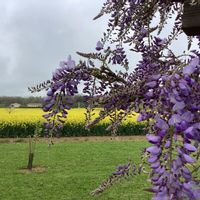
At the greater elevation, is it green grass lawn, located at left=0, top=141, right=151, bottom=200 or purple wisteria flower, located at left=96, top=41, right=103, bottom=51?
purple wisteria flower, located at left=96, top=41, right=103, bottom=51

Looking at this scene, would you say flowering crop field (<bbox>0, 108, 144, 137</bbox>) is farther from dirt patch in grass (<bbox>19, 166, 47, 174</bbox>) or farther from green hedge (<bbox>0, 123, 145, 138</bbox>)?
dirt patch in grass (<bbox>19, 166, 47, 174</bbox>)

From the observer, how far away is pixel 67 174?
1289 cm

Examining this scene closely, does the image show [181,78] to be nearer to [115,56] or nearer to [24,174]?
[115,56]

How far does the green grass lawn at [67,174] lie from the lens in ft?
33.6

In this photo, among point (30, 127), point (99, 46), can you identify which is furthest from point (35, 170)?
point (99, 46)

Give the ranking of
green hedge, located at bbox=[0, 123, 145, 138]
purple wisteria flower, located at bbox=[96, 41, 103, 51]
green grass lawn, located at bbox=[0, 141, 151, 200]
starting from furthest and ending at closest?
green hedge, located at bbox=[0, 123, 145, 138] < green grass lawn, located at bbox=[0, 141, 151, 200] < purple wisteria flower, located at bbox=[96, 41, 103, 51]

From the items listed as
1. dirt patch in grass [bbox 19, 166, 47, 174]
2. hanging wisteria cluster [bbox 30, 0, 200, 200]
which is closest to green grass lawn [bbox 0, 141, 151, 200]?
dirt patch in grass [bbox 19, 166, 47, 174]

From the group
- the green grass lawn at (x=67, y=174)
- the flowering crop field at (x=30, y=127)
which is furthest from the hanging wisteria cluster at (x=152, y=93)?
the flowering crop field at (x=30, y=127)

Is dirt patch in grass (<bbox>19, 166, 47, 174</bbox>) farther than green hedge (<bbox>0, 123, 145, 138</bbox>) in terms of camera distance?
No

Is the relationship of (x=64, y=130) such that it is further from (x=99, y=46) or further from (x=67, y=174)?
(x=99, y=46)

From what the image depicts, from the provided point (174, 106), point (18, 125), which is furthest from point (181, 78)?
point (18, 125)

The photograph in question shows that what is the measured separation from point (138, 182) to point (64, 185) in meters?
1.78

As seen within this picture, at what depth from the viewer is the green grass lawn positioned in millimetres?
10250

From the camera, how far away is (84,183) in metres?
11.5
